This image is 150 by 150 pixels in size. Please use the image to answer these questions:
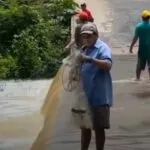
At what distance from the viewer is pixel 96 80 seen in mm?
7820

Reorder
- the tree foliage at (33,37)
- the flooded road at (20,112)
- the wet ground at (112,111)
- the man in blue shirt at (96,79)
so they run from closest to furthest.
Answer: the man in blue shirt at (96,79), the wet ground at (112,111), the flooded road at (20,112), the tree foliage at (33,37)

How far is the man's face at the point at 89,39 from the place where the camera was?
25.5 feet

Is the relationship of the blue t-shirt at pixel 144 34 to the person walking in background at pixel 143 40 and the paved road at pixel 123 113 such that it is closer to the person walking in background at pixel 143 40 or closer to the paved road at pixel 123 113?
the person walking in background at pixel 143 40

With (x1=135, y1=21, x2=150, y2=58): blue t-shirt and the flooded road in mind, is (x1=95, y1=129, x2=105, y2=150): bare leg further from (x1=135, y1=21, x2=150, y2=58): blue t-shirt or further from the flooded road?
(x1=135, y1=21, x2=150, y2=58): blue t-shirt

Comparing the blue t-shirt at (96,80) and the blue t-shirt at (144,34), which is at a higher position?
the blue t-shirt at (96,80)

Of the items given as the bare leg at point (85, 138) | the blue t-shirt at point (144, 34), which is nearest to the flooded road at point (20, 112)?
the blue t-shirt at point (144, 34)

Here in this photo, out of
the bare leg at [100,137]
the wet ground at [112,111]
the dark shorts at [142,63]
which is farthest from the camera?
the dark shorts at [142,63]

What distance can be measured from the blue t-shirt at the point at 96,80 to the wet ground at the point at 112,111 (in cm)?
122

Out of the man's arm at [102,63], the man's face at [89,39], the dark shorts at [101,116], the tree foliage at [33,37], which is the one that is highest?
the man's face at [89,39]

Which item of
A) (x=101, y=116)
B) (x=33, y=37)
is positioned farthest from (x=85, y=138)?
(x=33, y=37)

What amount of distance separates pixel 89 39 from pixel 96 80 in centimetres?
48

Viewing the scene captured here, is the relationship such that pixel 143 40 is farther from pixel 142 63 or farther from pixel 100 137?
pixel 100 137

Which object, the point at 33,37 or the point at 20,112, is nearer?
the point at 20,112

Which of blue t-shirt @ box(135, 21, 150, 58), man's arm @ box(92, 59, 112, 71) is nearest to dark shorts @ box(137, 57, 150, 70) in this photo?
blue t-shirt @ box(135, 21, 150, 58)
